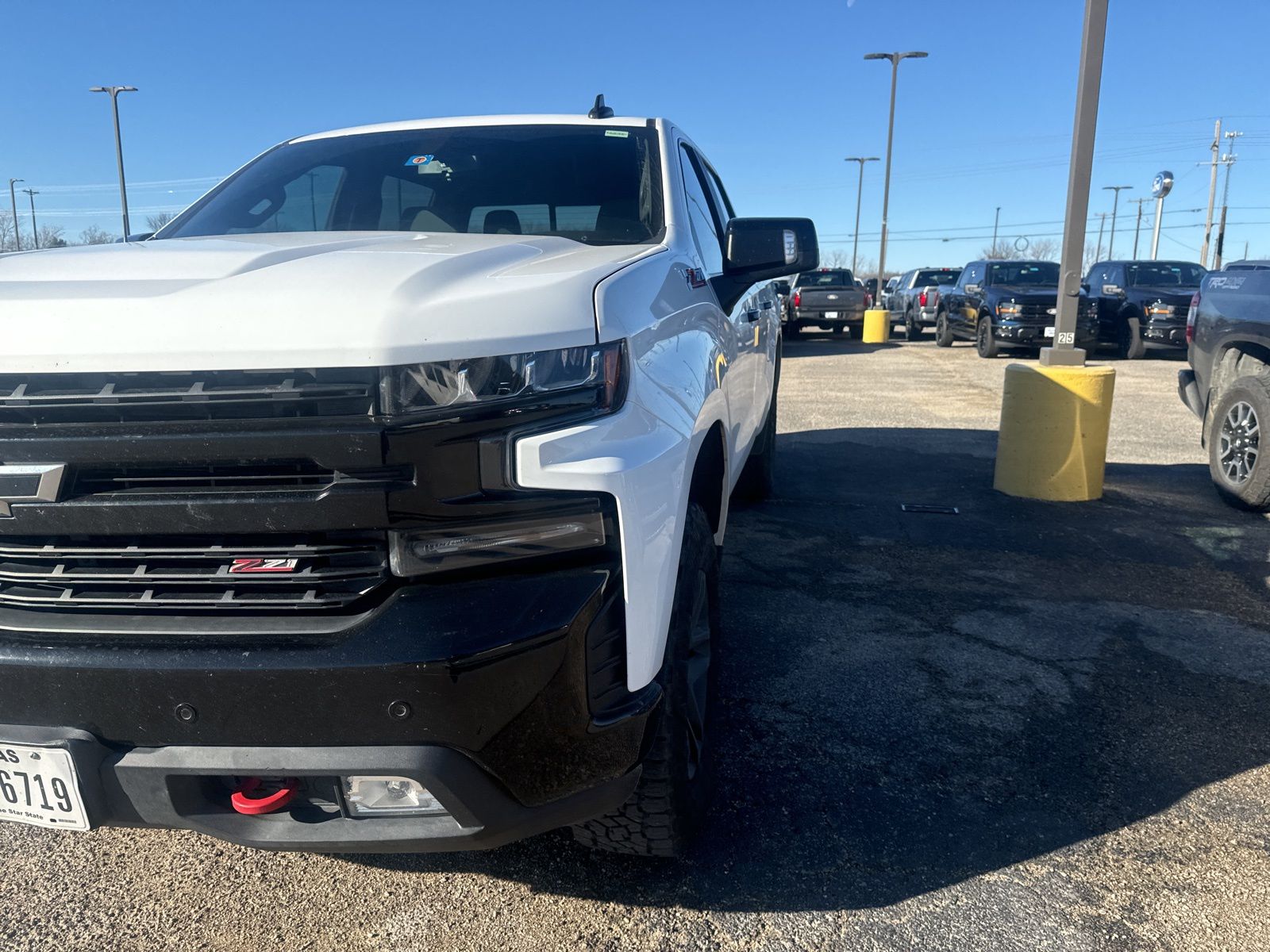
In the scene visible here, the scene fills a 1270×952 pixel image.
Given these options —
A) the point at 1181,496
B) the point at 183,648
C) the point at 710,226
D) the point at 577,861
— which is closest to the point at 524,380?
the point at 183,648

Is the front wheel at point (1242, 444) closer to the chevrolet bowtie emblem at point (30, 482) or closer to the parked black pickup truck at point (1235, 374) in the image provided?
the parked black pickup truck at point (1235, 374)

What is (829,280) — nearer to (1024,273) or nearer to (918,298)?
(918,298)

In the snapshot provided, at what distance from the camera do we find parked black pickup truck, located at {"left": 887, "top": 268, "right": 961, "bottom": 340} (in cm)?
2258

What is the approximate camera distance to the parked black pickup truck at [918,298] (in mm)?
22578

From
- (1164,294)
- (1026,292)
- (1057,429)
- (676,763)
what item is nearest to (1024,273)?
(1026,292)

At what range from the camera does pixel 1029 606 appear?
4.09 metres

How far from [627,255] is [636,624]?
38.0 inches

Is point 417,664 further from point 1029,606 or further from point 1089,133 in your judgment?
point 1089,133

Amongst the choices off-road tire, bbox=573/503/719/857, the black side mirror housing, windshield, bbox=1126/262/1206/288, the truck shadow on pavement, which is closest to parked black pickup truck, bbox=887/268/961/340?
windshield, bbox=1126/262/1206/288

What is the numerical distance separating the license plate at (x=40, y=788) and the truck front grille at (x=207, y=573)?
26 centimetres

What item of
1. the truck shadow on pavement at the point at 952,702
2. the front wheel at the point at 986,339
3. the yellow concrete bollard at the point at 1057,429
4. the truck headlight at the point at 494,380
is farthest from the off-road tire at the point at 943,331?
the truck headlight at the point at 494,380

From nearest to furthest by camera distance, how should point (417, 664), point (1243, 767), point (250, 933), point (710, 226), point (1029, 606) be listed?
point (417, 664)
point (250, 933)
point (1243, 767)
point (710, 226)
point (1029, 606)

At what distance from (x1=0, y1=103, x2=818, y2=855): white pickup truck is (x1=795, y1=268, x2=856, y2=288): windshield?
2202 centimetres

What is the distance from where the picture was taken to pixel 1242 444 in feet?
18.8
